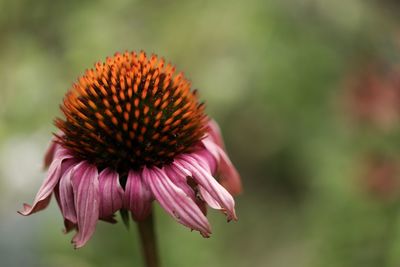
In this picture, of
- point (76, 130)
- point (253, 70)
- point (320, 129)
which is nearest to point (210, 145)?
point (76, 130)

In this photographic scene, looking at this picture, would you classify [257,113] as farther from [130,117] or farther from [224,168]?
[130,117]

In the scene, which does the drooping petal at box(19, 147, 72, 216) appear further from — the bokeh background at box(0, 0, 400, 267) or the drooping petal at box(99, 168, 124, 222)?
the bokeh background at box(0, 0, 400, 267)

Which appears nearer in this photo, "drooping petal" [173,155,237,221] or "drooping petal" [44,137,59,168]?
"drooping petal" [173,155,237,221]

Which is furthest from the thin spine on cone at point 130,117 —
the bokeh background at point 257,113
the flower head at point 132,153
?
the bokeh background at point 257,113

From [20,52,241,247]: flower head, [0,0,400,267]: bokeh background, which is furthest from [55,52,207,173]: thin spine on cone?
[0,0,400,267]: bokeh background

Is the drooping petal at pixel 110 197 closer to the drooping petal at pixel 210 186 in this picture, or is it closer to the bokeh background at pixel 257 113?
the drooping petal at pixel 210 186

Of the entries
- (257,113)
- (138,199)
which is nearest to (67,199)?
(138,199)
